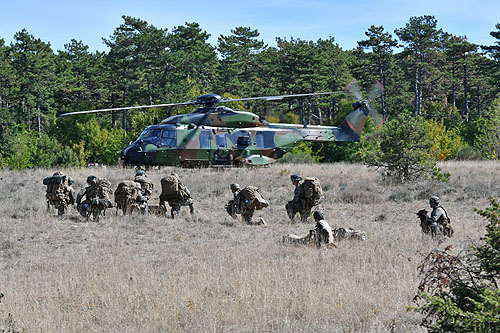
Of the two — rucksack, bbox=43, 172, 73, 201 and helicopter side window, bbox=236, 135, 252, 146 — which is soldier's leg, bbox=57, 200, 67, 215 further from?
helicopter side window, bbox=236, 135, 252, 146

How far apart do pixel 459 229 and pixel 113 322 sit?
27.4 feet

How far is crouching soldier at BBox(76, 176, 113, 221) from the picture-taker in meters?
14.1

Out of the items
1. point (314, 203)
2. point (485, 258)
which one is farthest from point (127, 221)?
point (485, 258)

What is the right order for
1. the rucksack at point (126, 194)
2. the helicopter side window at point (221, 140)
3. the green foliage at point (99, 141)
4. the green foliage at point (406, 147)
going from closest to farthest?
the rucksack at point (126, 194) < the green foliage at point (406, 147) < the helicopter side window at point (221, 140) < the green foliage at point (99, 141)

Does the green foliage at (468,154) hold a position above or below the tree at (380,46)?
below

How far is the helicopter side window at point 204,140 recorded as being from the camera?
907 inches

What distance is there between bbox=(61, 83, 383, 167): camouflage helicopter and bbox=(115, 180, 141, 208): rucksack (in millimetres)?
6484

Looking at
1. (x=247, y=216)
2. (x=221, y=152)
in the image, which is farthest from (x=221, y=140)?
(x=247, y=216)

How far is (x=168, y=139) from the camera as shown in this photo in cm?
2212

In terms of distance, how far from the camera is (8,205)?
16.5 metres

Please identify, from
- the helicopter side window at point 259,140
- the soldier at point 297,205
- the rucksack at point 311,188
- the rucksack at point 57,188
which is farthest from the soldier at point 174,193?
the helicopter side window at point 259,140

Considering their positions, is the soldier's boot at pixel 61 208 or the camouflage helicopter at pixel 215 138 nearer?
the soldier's boot at pixel 61 208

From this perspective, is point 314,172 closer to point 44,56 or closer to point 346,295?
point 346,295

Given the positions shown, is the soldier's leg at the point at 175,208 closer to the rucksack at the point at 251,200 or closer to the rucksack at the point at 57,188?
the rucksack at the point at 251,200
